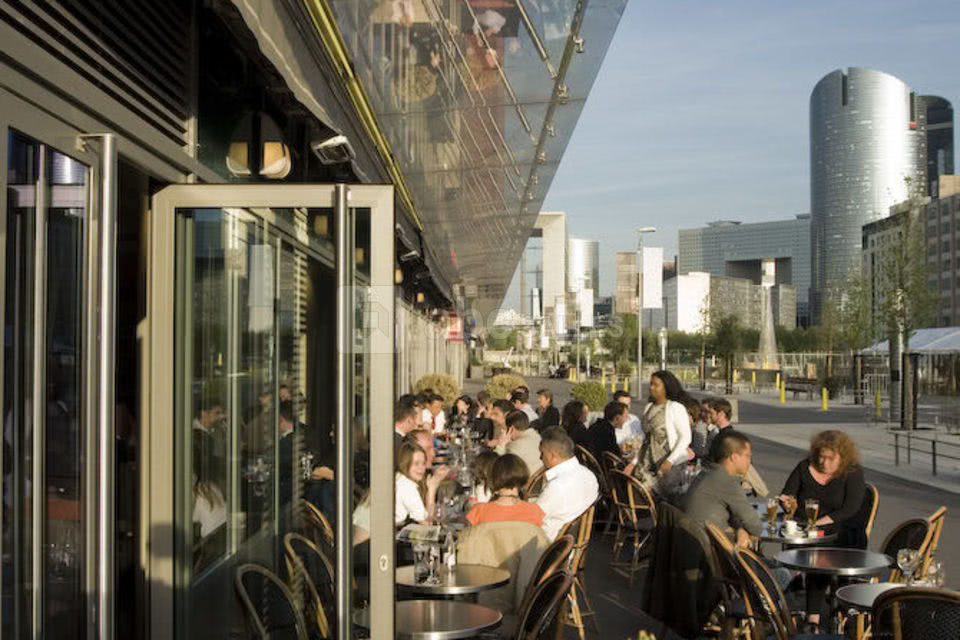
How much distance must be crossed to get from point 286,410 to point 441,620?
4.27 feet

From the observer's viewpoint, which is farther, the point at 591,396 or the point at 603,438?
the point at 591,396

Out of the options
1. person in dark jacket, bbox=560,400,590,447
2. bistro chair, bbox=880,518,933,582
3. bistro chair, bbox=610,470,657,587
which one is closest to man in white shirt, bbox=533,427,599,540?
bistro chair, bbox=610,470,657,587

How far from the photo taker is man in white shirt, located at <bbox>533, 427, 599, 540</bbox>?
7.80m

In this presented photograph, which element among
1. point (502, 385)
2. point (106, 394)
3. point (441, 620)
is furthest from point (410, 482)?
point (502, 385)

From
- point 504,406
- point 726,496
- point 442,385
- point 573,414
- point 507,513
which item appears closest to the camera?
point 507,513

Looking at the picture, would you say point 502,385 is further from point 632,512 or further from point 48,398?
point 48,398

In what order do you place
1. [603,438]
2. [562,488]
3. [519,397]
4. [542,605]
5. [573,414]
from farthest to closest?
[519,397]
[573,414]
[603,438]
[562,488]
[542,605]

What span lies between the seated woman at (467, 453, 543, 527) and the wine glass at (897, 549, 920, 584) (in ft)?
6.12

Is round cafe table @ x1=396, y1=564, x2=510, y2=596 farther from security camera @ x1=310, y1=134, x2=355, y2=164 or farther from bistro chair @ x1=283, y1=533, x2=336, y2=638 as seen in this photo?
security camera @ x1=310, y1=134, x2=355, y2=164

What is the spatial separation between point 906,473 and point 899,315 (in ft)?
43.8

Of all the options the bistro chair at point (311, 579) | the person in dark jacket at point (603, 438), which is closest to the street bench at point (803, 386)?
the person in dark jacket at point (603, 438)

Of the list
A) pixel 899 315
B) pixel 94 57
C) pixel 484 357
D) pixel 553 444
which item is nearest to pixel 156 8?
pixel 94 57

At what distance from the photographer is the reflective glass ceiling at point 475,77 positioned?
22.4ft

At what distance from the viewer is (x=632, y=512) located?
33.1 feet
